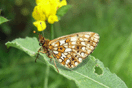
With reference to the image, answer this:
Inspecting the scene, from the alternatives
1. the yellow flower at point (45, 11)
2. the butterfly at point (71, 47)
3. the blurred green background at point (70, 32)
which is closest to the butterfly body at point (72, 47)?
the butterfly at point (71, 47)

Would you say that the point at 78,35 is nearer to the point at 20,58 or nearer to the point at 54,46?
the point at 54,46

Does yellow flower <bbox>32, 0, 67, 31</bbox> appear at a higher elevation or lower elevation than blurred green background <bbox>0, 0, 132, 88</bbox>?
higher

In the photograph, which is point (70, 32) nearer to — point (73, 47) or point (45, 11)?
point (45, 11)

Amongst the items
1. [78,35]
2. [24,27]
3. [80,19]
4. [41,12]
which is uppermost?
[41,12]

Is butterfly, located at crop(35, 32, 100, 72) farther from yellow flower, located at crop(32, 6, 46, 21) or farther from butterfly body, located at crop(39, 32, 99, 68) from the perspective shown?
yellow flower, located at crop(32, 6, 46, 21)

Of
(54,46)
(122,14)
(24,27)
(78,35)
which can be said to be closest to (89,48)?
(78,35)

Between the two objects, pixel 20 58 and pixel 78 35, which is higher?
pixel 78 35

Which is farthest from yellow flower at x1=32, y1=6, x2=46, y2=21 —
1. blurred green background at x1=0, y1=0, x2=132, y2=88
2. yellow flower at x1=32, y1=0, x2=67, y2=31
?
blurred green background at x1=0, y1=0, x2=132, y2=88
